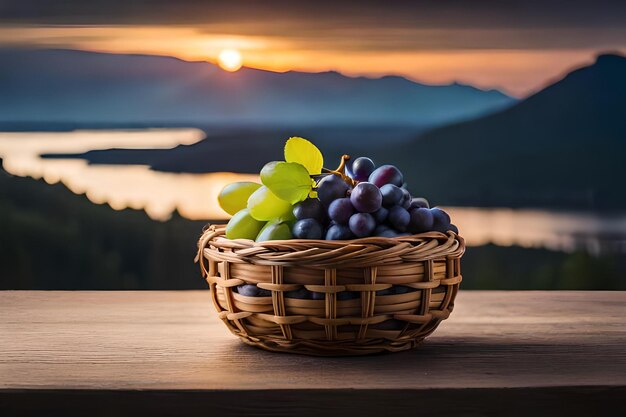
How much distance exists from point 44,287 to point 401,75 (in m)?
1.09

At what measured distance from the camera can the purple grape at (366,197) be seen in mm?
950

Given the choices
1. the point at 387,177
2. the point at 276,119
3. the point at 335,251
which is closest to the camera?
the point at 335,251

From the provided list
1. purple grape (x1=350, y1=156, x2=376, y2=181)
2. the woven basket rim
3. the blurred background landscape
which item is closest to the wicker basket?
the woven basket rim

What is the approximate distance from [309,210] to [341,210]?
4 cm

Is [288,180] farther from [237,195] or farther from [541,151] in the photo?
[541,151]

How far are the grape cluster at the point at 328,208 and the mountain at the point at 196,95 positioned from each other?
1099 millimetres

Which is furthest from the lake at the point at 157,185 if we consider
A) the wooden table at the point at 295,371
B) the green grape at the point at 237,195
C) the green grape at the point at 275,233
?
the green grape at the point at 275,233

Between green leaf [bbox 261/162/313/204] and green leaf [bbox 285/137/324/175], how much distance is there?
0.17ft

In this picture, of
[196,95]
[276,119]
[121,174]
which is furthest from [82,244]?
A: [276,119]

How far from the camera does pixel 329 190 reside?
38.9 inches

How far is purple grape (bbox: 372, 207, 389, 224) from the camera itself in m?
0.99

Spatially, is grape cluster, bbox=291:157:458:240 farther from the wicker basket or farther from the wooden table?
the wooden table

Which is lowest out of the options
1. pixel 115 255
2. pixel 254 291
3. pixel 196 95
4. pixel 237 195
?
pixel 115 255

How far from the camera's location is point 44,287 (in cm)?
218
